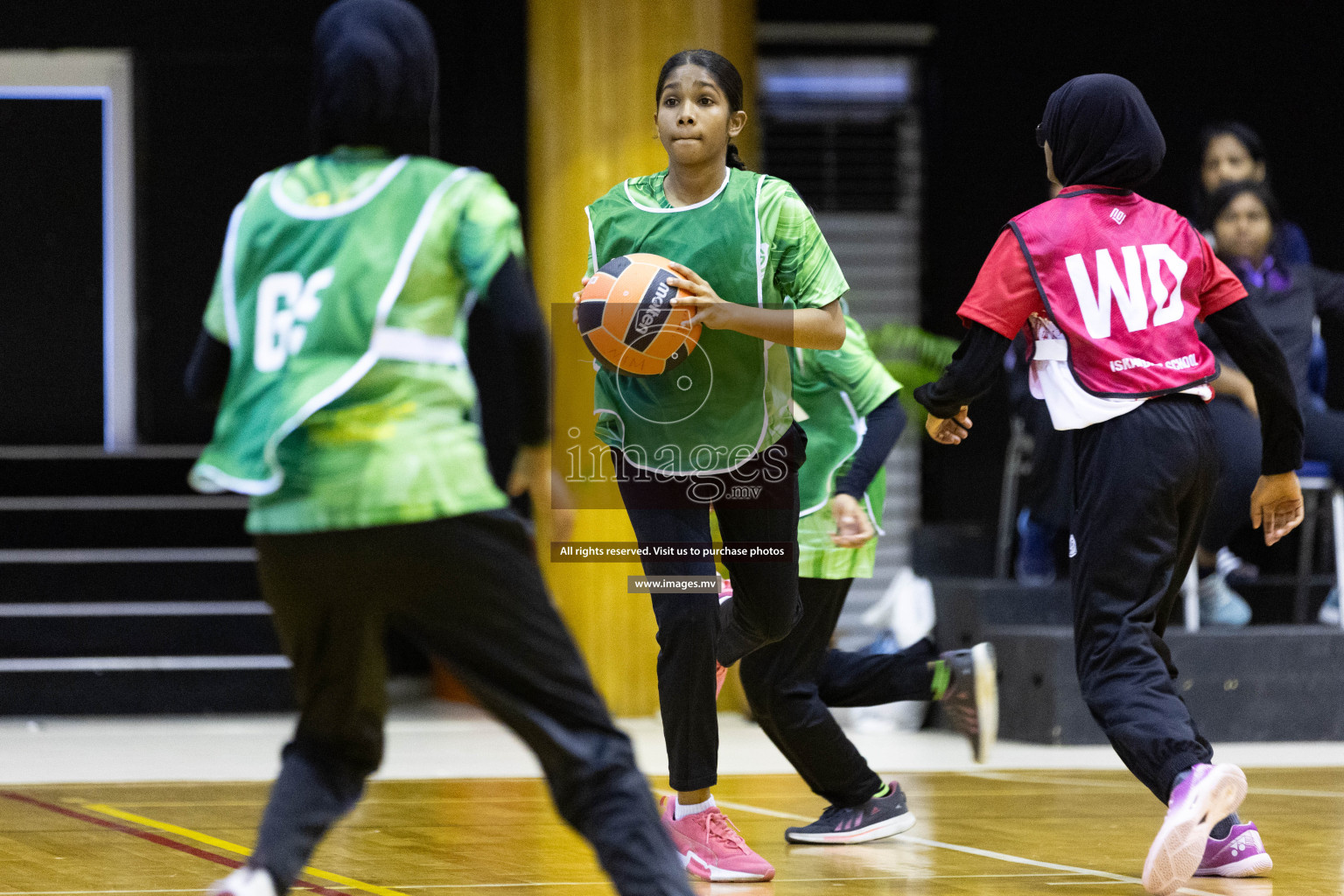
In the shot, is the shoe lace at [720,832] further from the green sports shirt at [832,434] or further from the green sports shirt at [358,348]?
the green sports shirt at [358,348]

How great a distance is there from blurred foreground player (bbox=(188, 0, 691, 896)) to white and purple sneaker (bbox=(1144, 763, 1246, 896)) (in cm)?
126

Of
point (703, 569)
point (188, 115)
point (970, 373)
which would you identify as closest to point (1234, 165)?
point (970, 373)

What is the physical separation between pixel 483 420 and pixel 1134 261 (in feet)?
20.1

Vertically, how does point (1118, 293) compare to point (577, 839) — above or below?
above

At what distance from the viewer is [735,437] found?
369cm

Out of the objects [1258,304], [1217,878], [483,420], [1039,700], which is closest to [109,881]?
[1217,878]

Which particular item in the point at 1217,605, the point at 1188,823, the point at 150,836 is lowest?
the point at 150,836

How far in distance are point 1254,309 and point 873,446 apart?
8.86ft

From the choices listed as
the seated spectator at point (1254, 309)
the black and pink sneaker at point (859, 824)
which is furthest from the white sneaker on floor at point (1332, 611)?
the black and pink sneaker at point (859, 824)

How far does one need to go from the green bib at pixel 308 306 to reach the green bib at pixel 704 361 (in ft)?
Answer: 3.83

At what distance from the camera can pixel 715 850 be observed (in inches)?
146

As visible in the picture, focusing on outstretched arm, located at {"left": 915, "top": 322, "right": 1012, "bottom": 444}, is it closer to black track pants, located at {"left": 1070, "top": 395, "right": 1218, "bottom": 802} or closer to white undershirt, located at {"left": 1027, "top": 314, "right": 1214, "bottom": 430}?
white undershirt, located at {"left": 1027, "top": 314, "right": 1214, "bottom": 430}

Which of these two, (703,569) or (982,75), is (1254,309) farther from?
(703,569)

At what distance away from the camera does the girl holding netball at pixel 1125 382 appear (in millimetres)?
3607
